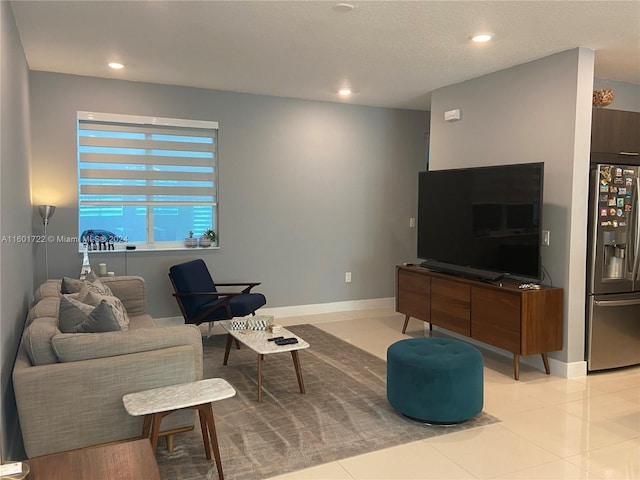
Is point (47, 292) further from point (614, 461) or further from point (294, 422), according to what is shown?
point (614, 461)

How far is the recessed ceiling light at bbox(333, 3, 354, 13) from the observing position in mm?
3200

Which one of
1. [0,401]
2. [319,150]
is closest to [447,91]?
→ [319,150]

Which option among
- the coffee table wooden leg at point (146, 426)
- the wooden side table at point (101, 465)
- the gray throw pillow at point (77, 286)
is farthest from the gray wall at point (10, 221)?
the wooden side table at point (101, 465)

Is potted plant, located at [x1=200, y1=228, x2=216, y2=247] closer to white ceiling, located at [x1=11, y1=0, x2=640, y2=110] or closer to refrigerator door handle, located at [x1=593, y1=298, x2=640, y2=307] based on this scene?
white ceiling, located at [x1=11, y1=0, x2=640, y2=110]

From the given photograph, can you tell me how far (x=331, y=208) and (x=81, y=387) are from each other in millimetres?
4349

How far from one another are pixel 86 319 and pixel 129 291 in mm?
1780

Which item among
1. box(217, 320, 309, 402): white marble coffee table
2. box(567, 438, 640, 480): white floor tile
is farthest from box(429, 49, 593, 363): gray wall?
box(217, 320, 309, 402): white marble coffee table

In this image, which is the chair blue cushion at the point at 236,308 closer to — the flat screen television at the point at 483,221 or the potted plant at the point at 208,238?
the potted plant at the point at 208,238

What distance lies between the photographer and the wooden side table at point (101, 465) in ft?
5.41

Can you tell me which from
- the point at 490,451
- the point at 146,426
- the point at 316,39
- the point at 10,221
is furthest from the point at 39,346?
the point at 316,39

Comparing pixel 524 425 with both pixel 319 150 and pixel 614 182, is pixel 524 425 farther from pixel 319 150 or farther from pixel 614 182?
pixel 319 150

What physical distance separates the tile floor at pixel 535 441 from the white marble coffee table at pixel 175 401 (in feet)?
1.76

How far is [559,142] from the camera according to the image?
4.22 meters

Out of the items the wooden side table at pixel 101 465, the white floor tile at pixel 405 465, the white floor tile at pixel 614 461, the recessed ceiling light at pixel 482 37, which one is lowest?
the white floor tile at pixel 614 461
